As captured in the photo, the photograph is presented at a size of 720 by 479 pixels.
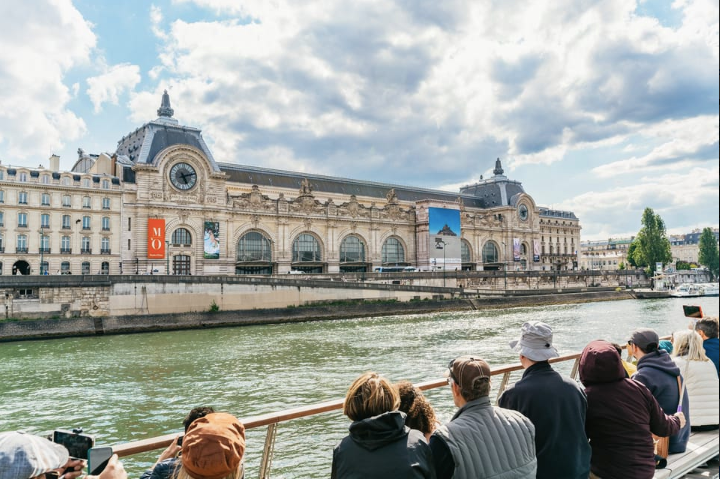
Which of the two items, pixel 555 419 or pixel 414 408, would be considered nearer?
pixel 414 408

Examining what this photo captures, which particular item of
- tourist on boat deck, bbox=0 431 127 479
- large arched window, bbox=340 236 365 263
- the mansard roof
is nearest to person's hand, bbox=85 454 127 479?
tourist on boat deck, bbox=0 431 127 479

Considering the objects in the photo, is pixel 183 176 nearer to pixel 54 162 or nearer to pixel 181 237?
pixel 181 237

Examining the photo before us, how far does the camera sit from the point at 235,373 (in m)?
15.7

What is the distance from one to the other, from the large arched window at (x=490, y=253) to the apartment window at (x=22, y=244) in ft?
177

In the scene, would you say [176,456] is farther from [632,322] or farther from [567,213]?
[567,213]

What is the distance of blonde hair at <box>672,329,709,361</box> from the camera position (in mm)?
4617

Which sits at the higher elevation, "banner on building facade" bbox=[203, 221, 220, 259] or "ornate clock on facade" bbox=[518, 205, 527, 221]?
"ornate clock on facade" bbox=[518, 205, 527, 221]

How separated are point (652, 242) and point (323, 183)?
50.5m

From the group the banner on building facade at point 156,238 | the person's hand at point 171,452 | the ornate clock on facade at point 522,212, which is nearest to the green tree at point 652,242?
the ornate clock on facade at point 522,212

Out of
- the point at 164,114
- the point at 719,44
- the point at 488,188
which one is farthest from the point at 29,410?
the point at 488,188

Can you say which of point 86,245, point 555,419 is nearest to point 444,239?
point 86,245

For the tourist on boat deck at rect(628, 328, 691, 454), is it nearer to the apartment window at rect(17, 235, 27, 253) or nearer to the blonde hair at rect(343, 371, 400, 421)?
the blonde hair at rect(343, 371, 400, 421)

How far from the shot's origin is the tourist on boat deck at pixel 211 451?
2.25 meters

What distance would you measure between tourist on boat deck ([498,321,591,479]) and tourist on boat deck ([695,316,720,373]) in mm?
2293
